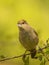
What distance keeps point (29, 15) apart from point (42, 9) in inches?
5.3

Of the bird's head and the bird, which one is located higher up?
the bird's head

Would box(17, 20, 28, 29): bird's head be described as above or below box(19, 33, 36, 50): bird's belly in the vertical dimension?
above

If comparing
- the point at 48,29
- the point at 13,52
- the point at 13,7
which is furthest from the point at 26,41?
the point at 13,7

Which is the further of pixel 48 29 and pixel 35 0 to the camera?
pixel 35 0

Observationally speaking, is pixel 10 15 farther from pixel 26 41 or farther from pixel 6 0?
pixel 26 41

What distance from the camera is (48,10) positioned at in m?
2.91

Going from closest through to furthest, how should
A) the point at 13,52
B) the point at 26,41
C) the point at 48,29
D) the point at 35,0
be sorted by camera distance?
1. the point at 26,41
2. the point at 13,52
3. the point at 48,29
4. the point at 35,0

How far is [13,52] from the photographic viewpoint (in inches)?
78.7

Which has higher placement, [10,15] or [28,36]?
[28,36]

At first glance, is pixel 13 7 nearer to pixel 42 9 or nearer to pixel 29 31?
pixel 42 9

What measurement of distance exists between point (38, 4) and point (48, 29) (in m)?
0.42

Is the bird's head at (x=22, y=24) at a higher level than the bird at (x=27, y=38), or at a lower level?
higher

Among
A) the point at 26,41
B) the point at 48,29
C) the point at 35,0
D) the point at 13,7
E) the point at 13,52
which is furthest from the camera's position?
the point at 35,0

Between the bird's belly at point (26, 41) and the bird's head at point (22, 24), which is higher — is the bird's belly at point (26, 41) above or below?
below
